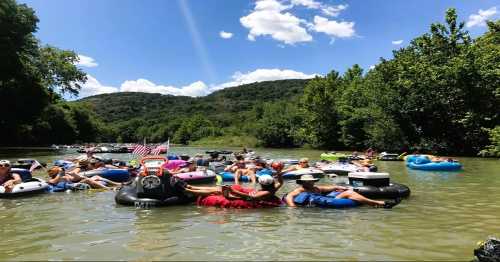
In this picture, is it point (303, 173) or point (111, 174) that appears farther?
point (303, 173)

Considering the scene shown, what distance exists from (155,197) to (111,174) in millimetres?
6389

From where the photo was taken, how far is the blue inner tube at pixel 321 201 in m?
11.2

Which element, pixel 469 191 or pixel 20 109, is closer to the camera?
pixel 469 191

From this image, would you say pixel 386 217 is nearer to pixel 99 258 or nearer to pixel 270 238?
pixel 270 238

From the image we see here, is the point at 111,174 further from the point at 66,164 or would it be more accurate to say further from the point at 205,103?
the point at 205,103

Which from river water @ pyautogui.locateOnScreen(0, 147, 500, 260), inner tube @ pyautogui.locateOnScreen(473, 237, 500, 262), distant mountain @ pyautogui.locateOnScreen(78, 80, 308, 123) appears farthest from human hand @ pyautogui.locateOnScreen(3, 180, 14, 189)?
distant mountain @ pyautogui.locateOnScreen(78, 80, 308, 123)

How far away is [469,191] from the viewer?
15.0 metres

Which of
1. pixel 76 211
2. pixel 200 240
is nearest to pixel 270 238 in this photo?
pixel 200 240

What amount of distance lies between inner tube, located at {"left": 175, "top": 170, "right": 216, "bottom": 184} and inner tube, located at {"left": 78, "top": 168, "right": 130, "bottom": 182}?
2.20m

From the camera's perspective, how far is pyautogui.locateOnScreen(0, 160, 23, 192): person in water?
539 inches

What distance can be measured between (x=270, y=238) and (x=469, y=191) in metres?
9.44

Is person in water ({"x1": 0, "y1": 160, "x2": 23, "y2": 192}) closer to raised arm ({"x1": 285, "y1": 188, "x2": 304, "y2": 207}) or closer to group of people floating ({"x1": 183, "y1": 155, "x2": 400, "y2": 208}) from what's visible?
group of people floating ({"x1": 183, "y1": 155, "x2": 400, "y2": 208})

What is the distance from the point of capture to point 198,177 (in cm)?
1742

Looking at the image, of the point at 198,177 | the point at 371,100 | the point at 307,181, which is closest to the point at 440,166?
the point at 198,177
